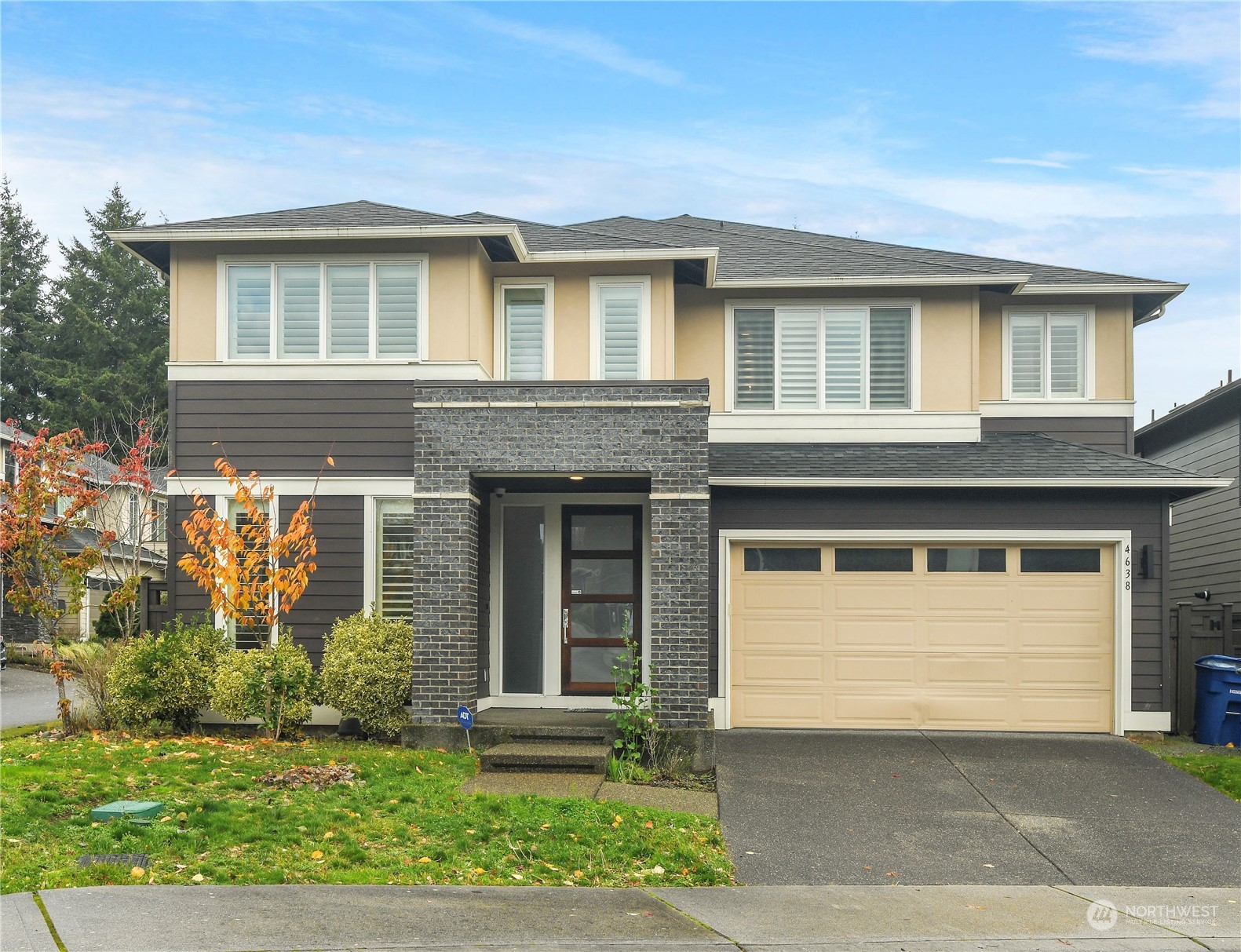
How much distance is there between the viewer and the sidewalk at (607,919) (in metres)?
5.94

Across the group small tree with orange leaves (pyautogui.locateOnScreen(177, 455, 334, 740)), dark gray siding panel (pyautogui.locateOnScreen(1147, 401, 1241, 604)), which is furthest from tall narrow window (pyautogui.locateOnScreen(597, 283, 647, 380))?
dark gray siding panel (pyautogui.locateOnScreen(1147, 401, 1241, 604))

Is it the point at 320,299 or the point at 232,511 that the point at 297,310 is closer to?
the point at 320,299

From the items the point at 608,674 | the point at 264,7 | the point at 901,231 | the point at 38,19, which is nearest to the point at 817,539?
the point at 608,674

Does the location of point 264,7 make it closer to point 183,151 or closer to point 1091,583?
point 183,151

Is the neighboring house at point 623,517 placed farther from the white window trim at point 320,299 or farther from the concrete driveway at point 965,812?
the concrete driveway at point 965,812

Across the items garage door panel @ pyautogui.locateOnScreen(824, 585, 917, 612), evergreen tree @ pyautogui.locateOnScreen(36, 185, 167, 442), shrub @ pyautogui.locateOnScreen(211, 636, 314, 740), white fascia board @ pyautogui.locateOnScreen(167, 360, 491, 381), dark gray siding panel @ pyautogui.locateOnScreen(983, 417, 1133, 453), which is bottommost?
shrub @ pyautogui.locateOnScreen(211, 636, 314, 740)

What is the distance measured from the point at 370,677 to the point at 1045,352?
10087mm

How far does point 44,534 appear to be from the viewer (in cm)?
1238

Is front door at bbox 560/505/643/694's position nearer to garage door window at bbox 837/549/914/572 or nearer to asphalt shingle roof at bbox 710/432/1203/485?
asphalt shingle roof at bbox 710/432/1203/485

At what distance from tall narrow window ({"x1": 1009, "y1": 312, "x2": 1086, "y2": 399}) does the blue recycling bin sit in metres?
4.19

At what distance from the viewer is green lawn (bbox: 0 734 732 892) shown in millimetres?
7246

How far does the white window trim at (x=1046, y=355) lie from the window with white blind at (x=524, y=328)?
6.39 m

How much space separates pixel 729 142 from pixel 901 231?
48.3 m

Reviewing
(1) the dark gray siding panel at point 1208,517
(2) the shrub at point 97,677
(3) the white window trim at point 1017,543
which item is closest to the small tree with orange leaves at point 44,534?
(2) the shrub at point 97,677
